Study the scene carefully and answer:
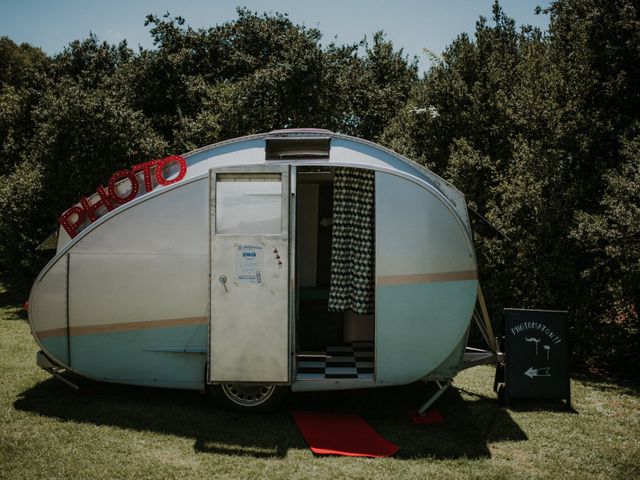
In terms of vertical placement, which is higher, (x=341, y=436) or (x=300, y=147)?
(x=300, y=147)

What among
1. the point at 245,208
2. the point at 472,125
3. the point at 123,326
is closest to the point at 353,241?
the point at 245,208

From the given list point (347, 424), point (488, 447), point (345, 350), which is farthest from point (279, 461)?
point (345, 350)

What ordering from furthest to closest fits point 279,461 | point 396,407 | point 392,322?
point 396,407 → point 392,322 → point 279,461

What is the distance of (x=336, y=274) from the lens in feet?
24.4

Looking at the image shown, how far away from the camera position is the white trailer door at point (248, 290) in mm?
6426

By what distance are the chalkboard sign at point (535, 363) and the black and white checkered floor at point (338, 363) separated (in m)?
1.83

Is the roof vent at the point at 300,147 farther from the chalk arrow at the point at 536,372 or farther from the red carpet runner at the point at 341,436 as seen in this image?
the chalk arrow at the point at 536,372

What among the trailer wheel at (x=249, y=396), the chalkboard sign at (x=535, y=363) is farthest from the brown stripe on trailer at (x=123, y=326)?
the chalkboard sign at (x=535, y=363)

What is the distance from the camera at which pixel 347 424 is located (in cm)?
677

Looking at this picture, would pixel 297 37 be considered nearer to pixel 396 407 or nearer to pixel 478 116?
pixel 478 116

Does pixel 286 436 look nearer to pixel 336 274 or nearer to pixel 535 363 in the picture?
pixel 336 274

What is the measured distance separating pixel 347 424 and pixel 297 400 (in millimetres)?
998

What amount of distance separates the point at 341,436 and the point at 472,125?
8.79m

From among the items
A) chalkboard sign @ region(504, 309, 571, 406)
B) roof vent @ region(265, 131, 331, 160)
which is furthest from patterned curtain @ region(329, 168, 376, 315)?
chalkboard sign @ region(504, 309, 571, 406)
